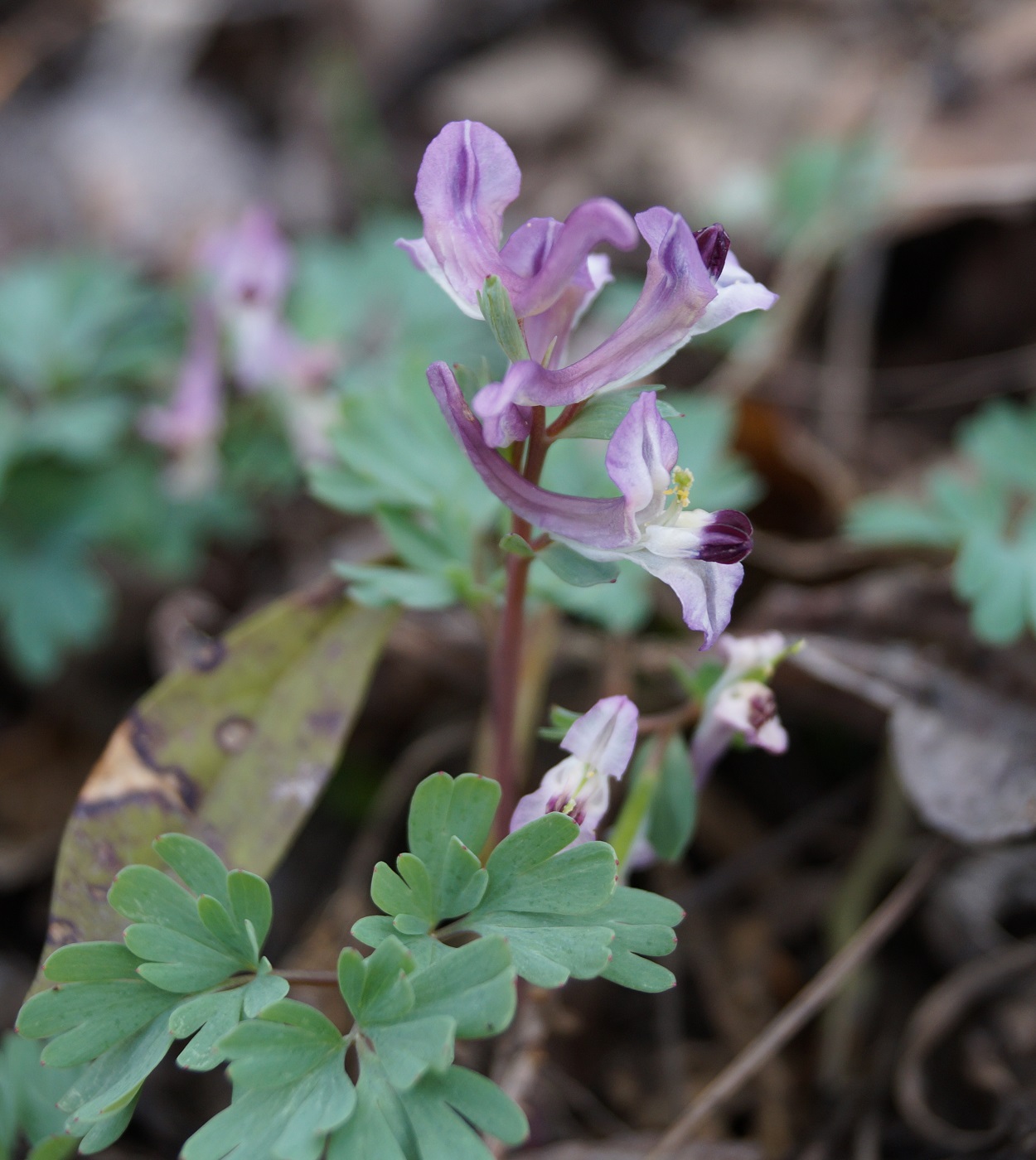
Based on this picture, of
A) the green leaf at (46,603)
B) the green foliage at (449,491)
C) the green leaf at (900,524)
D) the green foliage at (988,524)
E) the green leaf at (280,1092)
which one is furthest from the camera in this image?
the green leaf at (46,603)

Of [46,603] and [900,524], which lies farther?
[46,603]

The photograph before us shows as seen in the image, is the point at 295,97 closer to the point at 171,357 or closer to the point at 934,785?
the point at 171,357

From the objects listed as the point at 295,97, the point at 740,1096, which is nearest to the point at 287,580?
the point at 740,1096

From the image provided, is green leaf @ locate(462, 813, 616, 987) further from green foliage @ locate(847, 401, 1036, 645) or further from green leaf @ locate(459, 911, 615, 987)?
green foliage @ locate(847, 401, 1036, 645)

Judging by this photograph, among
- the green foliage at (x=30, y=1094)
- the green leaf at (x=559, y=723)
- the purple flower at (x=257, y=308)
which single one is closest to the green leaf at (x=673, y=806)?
the green leaf at (x=559, y=723)

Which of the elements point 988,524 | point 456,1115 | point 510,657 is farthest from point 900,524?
point 456,1115

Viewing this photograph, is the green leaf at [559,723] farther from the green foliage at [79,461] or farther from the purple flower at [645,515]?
the green foliage at [79,461]

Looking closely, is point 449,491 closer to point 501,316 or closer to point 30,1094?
point 501,316

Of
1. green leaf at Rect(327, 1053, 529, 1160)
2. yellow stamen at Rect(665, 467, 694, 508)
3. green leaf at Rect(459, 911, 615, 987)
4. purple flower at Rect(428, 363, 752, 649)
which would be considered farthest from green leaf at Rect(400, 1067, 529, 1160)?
yellow stamen at Rect(665, 467, 694, 508)
